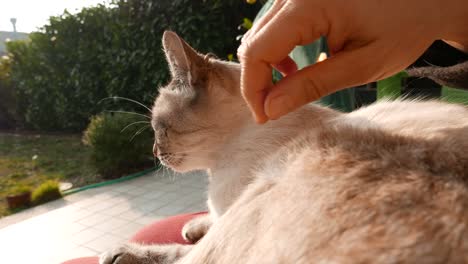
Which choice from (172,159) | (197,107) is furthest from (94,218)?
(197,107)

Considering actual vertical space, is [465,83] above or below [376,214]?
above

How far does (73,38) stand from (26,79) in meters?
1.88

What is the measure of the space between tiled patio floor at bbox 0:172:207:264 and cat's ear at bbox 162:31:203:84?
8.62 ft

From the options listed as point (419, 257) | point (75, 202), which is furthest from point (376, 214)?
point (75, 202)

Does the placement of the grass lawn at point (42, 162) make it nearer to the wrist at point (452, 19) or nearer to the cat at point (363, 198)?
the cat at point (363, 198)

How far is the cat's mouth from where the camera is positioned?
1.60 m

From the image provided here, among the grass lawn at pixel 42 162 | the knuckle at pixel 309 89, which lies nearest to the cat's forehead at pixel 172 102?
the knuckle at pixel 309 89

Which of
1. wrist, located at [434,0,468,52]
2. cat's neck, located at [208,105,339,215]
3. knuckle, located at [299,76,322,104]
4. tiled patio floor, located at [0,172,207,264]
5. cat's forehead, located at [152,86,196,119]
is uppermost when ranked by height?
wrist, located at [434,0,468,52]

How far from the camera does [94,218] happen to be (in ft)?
14.2

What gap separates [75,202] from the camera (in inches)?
189

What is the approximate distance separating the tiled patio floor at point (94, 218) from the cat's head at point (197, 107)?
244 cm

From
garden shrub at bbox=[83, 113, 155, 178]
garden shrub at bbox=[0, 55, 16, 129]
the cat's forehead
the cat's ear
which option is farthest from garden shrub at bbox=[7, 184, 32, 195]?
garden shrub at bbox=[0, 55, 16, 129]

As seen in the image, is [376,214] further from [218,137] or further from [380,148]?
[218,137]

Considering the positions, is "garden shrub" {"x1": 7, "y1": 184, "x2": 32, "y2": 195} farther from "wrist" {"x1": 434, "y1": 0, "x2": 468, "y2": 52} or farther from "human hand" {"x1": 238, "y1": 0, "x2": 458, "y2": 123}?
"wrist" {"x1": 434, "y1": 0, "x2": 468, "y2": 52}
